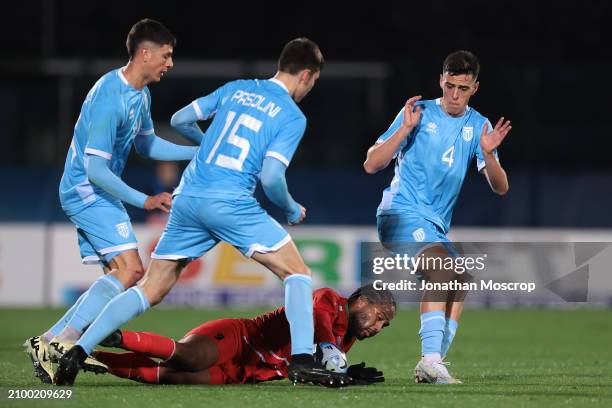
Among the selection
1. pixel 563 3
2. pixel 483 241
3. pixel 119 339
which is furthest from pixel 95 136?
pixel 563 3

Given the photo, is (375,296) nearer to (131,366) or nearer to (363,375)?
(363,375)

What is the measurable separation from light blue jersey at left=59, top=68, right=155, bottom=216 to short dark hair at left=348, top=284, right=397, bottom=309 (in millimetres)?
1642

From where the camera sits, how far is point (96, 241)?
7.06 meters

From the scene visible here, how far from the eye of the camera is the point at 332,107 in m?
20.8

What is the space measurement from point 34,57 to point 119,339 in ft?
60.2

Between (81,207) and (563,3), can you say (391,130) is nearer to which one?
(81,207)

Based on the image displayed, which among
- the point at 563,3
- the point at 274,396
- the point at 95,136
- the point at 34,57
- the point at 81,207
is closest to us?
the point at 274,396

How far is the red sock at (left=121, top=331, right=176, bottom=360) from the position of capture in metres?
6.31

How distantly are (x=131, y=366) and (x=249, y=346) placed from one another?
70 cm

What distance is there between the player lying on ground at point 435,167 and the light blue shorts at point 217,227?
118 cm

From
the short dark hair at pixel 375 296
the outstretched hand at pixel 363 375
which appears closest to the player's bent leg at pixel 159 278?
the short dark hair at pixel 375 296

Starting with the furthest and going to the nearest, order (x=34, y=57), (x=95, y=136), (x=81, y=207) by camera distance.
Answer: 1. (x=34, y=57)
2. (x=81, y=207)
3. (x=95, y=136)

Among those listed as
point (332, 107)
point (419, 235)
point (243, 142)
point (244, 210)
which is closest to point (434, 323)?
point (419, 235)

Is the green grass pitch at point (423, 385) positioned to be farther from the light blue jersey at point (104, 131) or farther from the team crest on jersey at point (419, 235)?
the light blue jersey at point (104, 131)
